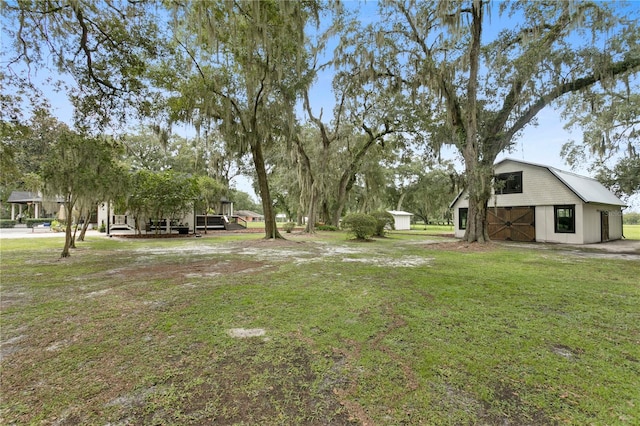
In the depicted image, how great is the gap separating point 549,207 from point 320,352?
15.6 meters

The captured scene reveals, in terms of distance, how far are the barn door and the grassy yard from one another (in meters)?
12.9

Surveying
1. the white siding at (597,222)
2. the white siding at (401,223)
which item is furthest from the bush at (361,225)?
the white siding at (401,223)

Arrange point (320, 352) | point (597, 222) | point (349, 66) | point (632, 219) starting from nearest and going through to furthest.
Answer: point (320, 352)
point (349, 66)
point (597, 222)
point (632, 219)

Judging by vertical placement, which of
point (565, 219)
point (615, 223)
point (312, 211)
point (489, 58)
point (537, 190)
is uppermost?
point (489, 58)

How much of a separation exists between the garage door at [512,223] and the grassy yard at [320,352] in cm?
1049

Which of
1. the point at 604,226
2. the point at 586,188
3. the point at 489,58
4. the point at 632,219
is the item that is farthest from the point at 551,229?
the point at 632,219

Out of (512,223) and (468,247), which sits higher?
(512,223)

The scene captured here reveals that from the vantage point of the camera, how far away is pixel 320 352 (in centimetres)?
253

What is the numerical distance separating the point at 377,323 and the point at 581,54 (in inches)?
482

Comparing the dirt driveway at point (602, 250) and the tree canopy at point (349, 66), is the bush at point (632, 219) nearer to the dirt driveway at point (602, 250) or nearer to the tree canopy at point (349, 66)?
the tree canopy at point (349, 66)

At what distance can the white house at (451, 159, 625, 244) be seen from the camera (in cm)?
1287

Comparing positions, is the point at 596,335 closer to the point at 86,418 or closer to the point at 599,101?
the point at 86,418

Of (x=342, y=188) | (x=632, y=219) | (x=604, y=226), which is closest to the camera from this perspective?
(x=604, y=226)

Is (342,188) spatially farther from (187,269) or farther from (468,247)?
(187,269)
